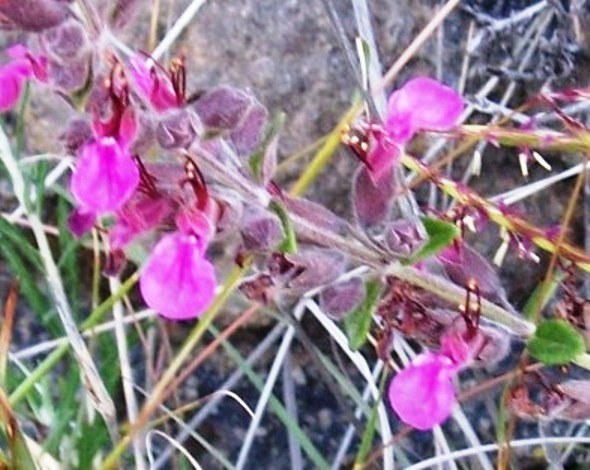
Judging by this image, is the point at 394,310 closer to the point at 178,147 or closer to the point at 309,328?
the point at 178,147

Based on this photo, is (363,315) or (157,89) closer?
(157,89)

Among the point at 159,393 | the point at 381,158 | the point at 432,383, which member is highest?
the point at 381,158

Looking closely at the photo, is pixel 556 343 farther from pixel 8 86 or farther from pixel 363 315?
pixel 8 86

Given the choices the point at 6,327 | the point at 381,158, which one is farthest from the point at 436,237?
the point at 6,327

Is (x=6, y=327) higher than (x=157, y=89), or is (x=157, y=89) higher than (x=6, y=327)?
(x=157, y=89)

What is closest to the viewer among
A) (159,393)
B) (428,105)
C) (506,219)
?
(428,105)

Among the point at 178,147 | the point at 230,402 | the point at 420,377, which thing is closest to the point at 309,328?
the point at 230,402

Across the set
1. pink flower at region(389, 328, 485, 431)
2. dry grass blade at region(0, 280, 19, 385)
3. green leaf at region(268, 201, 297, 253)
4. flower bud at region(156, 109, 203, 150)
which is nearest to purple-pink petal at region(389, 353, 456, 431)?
pink flower at region(389, 328, 485, 431)
